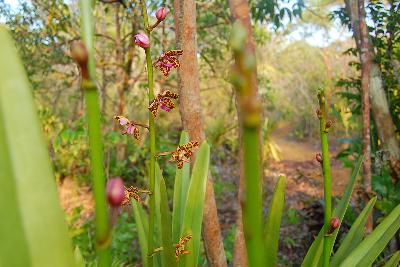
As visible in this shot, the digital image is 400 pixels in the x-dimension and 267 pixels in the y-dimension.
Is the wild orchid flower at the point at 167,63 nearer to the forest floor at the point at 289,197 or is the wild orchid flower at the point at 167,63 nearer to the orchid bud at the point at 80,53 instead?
the orchid bud at the point at 80,53

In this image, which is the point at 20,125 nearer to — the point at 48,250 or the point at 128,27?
the point at 48,250

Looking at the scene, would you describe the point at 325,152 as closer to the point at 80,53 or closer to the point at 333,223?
the point at 333,223

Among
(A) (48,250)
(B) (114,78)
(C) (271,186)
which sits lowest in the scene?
(C) (271,186)

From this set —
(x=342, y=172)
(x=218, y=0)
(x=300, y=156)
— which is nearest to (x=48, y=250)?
(x=218, y=0)

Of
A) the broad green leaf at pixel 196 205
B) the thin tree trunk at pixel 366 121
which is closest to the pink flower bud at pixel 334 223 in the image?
the broad green leaf at pixel 196 205

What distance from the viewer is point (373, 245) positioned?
0.87 m

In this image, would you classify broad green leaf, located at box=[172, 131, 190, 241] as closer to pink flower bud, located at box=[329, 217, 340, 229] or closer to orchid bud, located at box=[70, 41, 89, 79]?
pink flower bud, located at box=[329, 217, 340, 229]

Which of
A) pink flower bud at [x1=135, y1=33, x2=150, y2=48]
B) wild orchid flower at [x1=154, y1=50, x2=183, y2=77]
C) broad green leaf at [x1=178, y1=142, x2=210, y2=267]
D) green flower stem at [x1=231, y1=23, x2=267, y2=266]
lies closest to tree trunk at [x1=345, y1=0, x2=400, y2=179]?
broad green leaf at [x1=178, y1=142, x2=210, y2=267]

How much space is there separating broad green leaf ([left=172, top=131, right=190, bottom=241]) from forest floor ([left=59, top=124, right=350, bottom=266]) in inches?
17.8

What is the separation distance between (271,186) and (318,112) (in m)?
4.90

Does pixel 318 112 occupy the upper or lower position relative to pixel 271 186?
upper

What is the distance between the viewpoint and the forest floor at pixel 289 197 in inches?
121

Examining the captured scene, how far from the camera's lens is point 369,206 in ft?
3.30

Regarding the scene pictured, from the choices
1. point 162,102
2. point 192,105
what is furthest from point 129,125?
point 192,105
